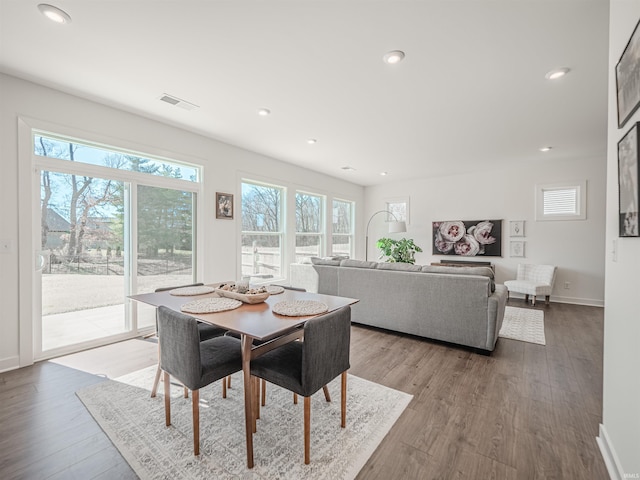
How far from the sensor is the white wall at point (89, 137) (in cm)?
251

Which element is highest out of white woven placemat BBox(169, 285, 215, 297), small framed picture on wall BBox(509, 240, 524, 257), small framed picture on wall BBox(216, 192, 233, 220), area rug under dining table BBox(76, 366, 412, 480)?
small framed picture on wall BBox(216, 192, 233, 220)

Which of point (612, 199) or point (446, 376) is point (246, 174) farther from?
point (612, 199)

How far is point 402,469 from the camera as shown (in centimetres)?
150

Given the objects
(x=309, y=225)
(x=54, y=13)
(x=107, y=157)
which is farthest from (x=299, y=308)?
(x=309, y=225)

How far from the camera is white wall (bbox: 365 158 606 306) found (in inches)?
196

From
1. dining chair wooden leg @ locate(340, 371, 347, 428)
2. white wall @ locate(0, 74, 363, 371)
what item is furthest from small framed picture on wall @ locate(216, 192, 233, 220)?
dining chair wooden leg @ locate(340, 371, 347, 428)

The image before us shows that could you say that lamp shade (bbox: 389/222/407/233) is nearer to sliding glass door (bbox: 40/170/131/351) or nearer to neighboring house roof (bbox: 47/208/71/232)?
sliding glass door (bbox: 40/170/131/351)

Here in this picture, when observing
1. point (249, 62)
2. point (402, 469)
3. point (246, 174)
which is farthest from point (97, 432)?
point (246, 174)

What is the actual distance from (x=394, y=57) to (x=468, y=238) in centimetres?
495

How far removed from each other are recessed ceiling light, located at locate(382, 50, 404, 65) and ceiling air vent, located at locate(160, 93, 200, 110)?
6.63ft

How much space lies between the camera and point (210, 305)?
1846mm

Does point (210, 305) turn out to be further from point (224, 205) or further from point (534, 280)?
point (534, 280)

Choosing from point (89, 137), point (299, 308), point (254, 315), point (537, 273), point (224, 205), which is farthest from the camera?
point (537, 273)

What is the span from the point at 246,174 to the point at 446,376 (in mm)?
3795
